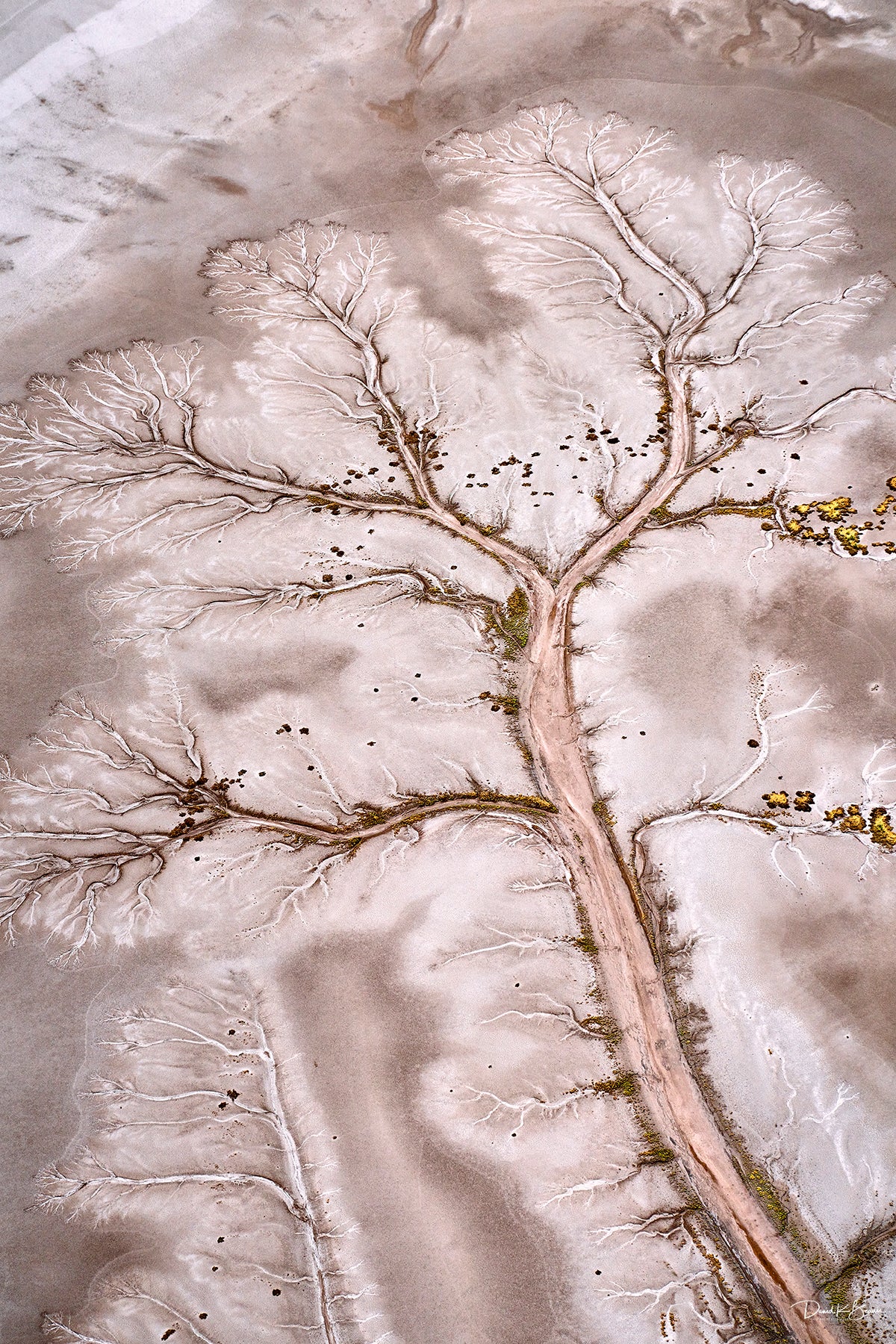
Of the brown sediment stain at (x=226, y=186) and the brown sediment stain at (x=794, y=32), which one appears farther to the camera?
the brown sediment stain at (x=794, y=32)

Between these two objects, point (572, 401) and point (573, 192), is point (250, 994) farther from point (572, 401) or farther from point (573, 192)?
point (573, 192)

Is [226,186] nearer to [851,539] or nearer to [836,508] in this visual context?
[836,508]

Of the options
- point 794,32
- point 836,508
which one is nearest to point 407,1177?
point 836,508

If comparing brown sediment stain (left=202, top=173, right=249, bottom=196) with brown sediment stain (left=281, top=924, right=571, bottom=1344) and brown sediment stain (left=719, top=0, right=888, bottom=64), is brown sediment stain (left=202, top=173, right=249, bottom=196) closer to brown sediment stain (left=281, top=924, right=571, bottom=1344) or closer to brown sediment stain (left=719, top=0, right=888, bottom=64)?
brown sediment stain (left=719, top=0, right=888, bottom=64)

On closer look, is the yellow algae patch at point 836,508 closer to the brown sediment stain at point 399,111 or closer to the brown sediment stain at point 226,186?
the brown sediment stain at point 399,111

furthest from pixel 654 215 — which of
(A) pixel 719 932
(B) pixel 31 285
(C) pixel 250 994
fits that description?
(C) pixel 250 994

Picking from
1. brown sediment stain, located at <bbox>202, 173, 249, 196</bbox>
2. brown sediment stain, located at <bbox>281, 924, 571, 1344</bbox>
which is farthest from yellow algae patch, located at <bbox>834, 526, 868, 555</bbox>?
brown sediment stain, located at <bbox>202, 173, 249, 196</bbox>

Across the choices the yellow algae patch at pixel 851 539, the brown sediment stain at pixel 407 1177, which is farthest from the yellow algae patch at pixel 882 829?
the brown sediment stain at pixel 407 1177

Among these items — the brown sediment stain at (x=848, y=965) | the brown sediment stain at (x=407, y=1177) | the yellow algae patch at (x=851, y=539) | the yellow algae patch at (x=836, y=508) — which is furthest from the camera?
the yellow algae patch at (x=836, y=508)
